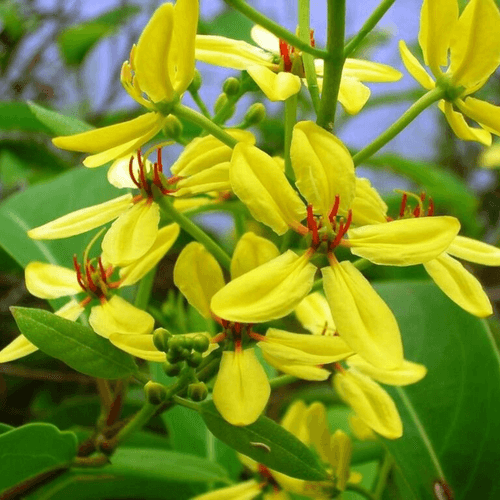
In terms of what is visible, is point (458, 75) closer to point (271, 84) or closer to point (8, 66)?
point (271, 84)

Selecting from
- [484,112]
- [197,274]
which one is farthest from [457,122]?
[197,274]

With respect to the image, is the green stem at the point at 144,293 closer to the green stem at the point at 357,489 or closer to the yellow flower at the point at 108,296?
the yellow flower at the point at 108,296

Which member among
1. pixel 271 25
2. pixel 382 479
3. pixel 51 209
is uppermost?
pixel 271 25

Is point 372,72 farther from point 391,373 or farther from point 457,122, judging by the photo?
point 391,373

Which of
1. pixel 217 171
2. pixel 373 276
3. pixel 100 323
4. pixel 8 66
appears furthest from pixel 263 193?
pixel 8 66

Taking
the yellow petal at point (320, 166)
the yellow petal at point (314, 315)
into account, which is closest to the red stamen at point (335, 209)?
the yellow petal at point (320, 166)

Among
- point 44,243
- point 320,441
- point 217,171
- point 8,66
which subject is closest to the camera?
point 217,171
